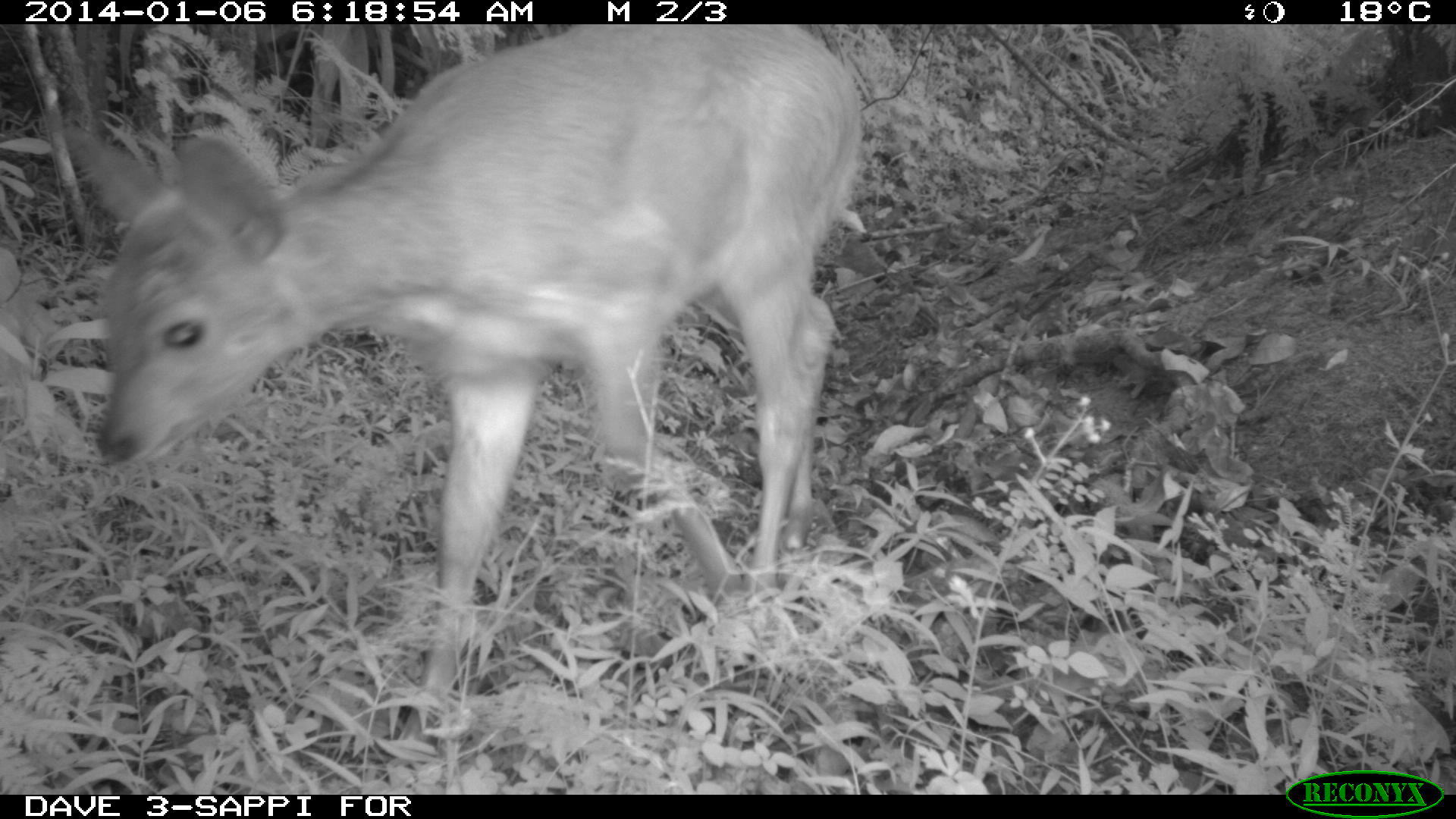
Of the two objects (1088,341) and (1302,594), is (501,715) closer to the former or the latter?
(1302,594)

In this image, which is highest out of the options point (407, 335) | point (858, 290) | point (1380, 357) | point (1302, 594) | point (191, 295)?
point (191, 295)

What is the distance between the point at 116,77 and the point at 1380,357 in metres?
5.10

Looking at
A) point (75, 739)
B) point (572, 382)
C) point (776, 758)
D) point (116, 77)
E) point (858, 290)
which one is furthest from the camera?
point (858, 290)

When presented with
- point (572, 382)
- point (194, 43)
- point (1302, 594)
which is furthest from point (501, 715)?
point (194, 43)

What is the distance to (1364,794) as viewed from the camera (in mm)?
2588

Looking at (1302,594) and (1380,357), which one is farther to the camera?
(1380,357)

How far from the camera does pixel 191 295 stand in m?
2.41

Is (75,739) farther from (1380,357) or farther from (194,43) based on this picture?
(1380,357)

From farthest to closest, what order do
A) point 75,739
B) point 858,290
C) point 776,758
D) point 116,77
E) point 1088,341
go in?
point 858,290 → point 116,77 → point 1088,341 → point 75,739 → point 776,758

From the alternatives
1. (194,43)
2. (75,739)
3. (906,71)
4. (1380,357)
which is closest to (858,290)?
(906,71)

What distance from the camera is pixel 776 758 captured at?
2574 mm

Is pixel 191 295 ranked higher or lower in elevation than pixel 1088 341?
higher

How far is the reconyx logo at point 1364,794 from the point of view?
99.9 inches
